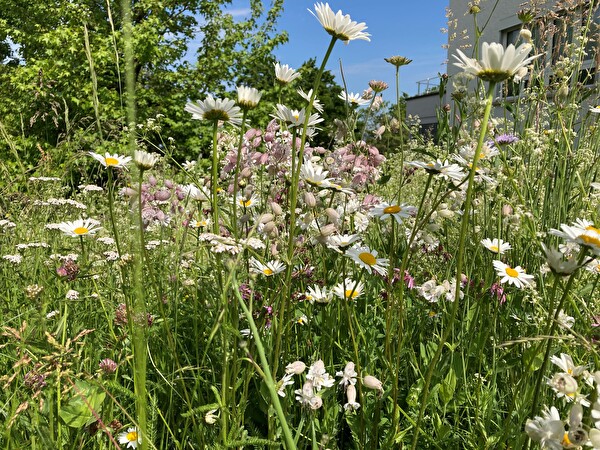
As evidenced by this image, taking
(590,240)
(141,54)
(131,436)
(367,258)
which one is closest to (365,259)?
(367,258)

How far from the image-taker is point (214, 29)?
1277cm

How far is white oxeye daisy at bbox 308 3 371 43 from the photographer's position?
3.41 ft

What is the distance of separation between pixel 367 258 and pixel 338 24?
0.60 metres

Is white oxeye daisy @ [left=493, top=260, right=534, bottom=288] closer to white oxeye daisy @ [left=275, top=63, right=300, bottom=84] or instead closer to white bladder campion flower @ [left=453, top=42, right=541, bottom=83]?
white bladder campion flower @ [left=453, top=42, right=541, bottom=83]

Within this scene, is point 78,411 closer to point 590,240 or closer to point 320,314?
point 320,314

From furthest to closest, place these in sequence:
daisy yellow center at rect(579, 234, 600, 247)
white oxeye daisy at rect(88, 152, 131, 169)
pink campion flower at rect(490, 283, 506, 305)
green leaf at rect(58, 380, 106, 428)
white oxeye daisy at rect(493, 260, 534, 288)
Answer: pink campion flower at rect(490, 283, 506, 305) → white oxeye daisy at rect(88, 152, 131, 169) → white oxeye daisy at rect(493, 260, 534, 288) → green leaf at rect(58, 380, 106, 428) → daisy yellow center at rect(579, 234, 600, 247)

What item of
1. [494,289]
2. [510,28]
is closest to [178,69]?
[510,28]

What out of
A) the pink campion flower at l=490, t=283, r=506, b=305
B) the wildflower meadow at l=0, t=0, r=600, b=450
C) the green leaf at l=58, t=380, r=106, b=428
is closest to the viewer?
the wildflower meadow at l=0, t=0, r=600, b=450

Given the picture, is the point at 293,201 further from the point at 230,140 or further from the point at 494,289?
the point at 230,140

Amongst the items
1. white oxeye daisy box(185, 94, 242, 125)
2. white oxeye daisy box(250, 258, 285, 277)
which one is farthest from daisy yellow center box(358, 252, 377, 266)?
white oxeye daisy box(185, 94, 242, 125)

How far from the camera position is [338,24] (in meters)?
1.05

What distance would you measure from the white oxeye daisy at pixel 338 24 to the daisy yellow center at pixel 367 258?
0.56m

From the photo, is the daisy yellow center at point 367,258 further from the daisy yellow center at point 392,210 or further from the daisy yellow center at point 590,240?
the daisy yellow center at point 590,240

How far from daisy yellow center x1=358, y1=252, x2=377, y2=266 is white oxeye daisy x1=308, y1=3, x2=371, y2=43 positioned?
0.56 meters
